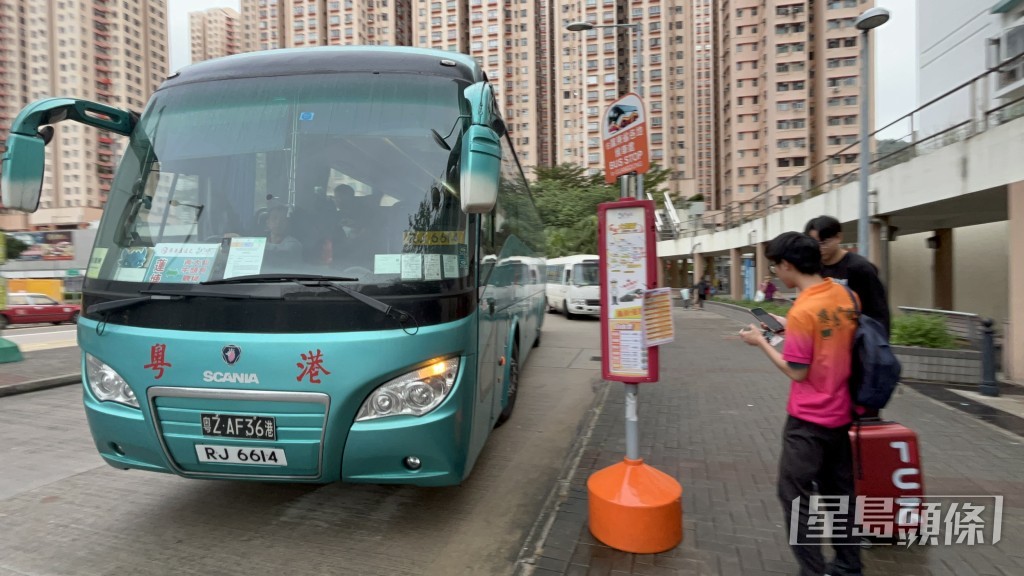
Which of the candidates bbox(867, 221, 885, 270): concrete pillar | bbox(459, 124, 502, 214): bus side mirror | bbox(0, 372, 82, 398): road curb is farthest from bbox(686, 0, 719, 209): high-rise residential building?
bbox(459, 124, 502, 214): bus side mirror

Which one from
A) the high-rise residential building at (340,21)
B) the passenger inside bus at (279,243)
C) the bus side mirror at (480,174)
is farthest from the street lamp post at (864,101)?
the high-rise residential building at (340,21)

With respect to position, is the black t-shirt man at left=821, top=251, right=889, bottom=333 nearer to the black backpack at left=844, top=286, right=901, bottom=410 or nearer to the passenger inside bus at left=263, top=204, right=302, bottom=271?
the black backpack at left=844, top=286, right=901, bottom=410

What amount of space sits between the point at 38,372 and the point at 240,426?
8511 millimetres

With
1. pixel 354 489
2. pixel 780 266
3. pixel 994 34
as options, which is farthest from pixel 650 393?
pixel 994 34

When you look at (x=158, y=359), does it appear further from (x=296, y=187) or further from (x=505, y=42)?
(x=505, y=42)

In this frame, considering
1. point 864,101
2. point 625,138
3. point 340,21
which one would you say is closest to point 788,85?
point 864,101

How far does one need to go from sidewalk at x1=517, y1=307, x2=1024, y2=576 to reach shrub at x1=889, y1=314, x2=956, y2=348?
120 centimetres

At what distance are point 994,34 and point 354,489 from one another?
1914 centimetres

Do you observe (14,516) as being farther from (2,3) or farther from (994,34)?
(2,3)

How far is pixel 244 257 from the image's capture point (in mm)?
3061

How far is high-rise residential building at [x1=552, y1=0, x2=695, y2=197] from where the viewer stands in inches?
3617

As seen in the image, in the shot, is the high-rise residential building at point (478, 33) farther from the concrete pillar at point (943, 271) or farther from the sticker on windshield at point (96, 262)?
the sticker on windshield at point (96, 262)

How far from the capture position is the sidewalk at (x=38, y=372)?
307 inches

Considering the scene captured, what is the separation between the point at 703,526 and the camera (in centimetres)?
350
